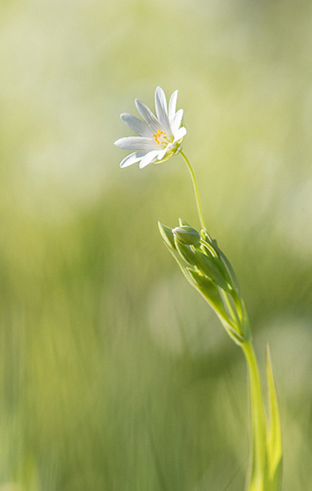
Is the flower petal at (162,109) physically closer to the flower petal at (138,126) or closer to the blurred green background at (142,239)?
the flower petal at (138,126)

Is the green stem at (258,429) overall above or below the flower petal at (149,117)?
below

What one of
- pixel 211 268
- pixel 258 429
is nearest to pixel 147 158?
pixel 211 268

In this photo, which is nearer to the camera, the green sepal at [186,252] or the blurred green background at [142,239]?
the green sepal at [186,252]

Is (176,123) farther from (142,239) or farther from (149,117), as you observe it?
(142,239)

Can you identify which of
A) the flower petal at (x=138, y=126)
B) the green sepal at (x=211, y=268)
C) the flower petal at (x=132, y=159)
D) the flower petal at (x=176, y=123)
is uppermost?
the flower petal at (x=138, y=126)

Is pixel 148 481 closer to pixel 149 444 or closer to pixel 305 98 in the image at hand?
pixel 149 444

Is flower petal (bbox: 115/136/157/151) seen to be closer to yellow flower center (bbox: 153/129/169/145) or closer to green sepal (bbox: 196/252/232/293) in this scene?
yellow flower center (bbox: 153/129/169/145)

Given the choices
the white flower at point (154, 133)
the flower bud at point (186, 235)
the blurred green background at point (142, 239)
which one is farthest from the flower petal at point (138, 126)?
the blurred green background at point (142, 239)
